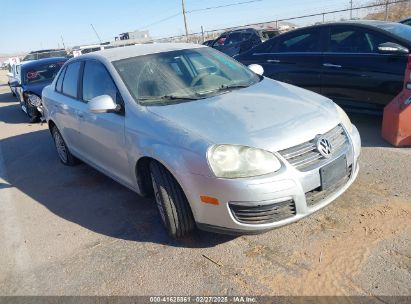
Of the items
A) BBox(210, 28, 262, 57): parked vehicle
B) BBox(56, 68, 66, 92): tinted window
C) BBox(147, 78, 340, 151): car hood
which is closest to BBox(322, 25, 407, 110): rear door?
BBox(147, 78, 340, 151): car hood

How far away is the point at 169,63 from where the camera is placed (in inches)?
152

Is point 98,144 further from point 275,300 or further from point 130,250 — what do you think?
point 275,300

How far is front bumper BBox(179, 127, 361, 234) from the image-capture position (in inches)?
103

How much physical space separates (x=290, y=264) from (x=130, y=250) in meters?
1.34

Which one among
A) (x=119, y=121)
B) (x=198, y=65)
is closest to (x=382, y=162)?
(x=198, y=65)

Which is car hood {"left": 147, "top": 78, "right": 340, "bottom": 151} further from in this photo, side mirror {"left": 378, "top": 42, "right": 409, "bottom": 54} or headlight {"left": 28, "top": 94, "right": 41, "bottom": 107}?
headlight {"left": 28, "top": 94, "right": 41, "bottom": 107}

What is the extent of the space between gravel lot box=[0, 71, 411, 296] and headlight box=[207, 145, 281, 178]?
73cm

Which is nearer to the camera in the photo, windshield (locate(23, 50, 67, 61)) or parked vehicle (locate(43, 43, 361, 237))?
parked vehicle (locate(43, 43, 361, 237))

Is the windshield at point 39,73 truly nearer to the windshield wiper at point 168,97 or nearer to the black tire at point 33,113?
the black tire at point 33,113

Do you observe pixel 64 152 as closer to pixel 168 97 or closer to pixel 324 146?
pixel 168 97

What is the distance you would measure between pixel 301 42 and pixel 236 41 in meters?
8.76

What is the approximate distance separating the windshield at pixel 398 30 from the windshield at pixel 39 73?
816 centimetres

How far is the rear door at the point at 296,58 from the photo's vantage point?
19.1 feet

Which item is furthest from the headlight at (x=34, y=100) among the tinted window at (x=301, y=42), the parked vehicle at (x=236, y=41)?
the parked vehicle at (x=236, y=41)
